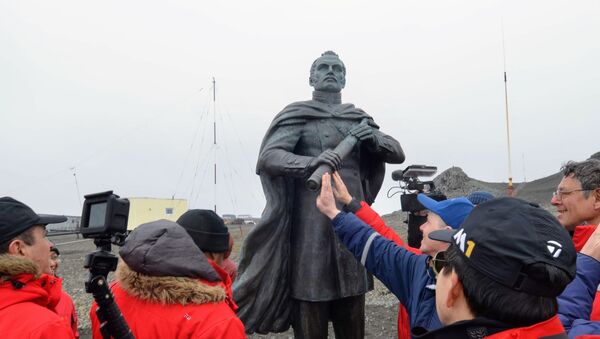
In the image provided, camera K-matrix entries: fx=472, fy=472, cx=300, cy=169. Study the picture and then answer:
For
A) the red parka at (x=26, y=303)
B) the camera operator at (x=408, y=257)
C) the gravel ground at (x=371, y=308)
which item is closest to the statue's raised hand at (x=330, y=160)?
the camera operator at (x=408, y=257)

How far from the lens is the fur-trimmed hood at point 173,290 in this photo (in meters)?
1.96

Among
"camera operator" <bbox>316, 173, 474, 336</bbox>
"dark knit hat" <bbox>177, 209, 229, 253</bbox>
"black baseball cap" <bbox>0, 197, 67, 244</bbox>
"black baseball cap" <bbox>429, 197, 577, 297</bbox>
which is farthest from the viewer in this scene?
"dark knit hat" <bbox>177, 209, 229, 253</bbox>

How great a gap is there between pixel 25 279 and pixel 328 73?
8.62ft

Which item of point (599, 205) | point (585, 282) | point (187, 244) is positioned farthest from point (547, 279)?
point (599, 205)

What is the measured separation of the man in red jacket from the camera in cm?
266

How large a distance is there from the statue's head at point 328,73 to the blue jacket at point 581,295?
7.68ft

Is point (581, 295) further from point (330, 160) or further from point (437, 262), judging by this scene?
point (330, 160)

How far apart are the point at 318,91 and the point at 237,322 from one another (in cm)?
239

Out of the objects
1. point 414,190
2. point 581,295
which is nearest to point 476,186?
point 414,190

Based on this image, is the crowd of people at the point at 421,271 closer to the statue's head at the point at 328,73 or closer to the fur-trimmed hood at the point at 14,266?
the fur-trimmed hood at the point at 14,266

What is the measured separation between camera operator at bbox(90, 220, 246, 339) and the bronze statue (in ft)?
4.93

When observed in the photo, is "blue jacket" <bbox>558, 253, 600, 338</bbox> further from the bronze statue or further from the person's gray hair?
the bronze statue

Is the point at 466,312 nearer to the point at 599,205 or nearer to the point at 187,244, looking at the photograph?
the point at 187,244

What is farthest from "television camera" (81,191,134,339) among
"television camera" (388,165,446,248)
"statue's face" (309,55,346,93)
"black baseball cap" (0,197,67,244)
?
"television camera" (388,165,446,248)
